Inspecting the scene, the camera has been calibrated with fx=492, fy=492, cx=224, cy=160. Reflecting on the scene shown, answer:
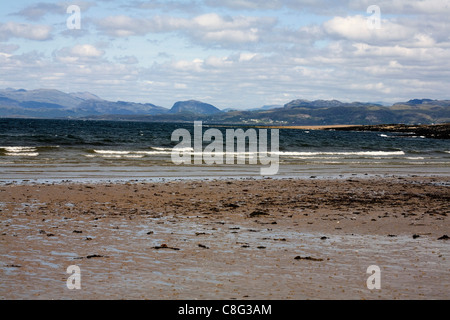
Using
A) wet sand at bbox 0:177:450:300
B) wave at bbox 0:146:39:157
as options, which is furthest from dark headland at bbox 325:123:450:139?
wet sand at bbox 0:177:450:300

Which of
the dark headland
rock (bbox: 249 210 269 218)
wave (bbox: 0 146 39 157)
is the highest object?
the dark headland

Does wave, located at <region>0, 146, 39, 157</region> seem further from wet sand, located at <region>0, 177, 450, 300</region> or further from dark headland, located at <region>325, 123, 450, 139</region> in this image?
dark headland, located at <region>325, 123, 450, 139</region>

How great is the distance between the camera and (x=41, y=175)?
27.0 metres

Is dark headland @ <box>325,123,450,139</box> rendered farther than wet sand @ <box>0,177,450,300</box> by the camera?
Yes

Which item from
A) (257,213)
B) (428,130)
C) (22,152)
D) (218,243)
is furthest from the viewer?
(428,130)

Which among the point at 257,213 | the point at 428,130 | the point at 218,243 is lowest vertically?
the point at 257,213

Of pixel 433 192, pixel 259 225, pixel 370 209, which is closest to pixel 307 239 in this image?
pixel 259 225

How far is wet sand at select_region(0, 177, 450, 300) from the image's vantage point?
8.31 meters

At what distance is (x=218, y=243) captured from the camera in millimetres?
11758

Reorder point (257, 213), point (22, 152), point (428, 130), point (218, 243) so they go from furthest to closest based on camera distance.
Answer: point (428, 130)
point (22, 152)
point (257, 213)
point (218, 243)

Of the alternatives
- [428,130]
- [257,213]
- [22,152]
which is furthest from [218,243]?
[428,130]

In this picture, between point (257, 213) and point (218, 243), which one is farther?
point (257, 213)

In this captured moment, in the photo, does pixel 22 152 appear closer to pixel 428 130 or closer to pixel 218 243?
pixel 218 243
